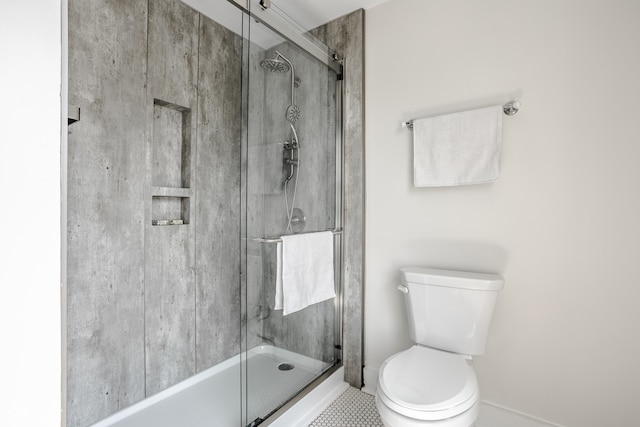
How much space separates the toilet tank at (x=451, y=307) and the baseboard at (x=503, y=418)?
1.21 feet

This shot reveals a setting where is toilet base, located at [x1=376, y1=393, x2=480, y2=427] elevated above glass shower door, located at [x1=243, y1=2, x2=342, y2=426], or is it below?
below

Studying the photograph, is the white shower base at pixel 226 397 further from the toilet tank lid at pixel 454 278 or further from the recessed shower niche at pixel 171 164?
the recessed shower niche at pixel 171 164

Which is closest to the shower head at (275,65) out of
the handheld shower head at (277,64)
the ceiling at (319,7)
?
the handheld shower head at (277,64)

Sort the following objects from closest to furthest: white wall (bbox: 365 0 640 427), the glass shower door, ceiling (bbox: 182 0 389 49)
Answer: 1. white wall (bbox: 365 0 640 427)
2. the glass shower door
3. ceiling (bbox: 182 0 389 49)

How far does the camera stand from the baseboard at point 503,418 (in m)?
1.57

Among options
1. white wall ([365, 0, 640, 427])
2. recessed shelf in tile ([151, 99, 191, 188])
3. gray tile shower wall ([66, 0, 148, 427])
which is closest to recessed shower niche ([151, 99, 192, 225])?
recessed shelf in tile ([151, 99, 191, 188])

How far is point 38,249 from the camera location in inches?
22.4

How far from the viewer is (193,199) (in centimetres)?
207

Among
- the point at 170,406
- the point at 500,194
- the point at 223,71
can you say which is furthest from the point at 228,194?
the point at 500,194

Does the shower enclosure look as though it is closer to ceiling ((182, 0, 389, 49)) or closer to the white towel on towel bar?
ceiling ((182, 0, 389, 49))

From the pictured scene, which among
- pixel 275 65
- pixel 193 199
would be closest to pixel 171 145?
pixel 193 199

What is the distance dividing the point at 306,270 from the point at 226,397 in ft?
3.07

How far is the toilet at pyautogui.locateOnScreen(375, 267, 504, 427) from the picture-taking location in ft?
3.90

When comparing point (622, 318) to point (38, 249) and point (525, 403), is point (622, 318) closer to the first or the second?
point (525, 403)
